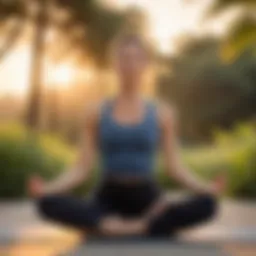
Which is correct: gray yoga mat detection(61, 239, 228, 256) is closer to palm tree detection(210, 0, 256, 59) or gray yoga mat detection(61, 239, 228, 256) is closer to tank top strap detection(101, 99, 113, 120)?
tank top strap detection(101, 99, 113, 120)

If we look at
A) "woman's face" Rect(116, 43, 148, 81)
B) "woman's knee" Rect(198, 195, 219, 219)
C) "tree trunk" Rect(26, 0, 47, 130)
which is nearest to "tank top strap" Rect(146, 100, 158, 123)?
"woman's face" Rect(116, 43, 148, 81)

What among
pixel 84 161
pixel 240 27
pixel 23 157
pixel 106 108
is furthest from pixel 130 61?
pixel 23 157

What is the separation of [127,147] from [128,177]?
14 cm

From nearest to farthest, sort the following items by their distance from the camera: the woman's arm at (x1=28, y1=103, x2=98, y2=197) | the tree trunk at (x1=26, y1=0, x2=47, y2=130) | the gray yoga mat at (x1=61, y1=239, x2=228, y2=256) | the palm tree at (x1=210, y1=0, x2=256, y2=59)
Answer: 1. the gray yoga mat at (x1=61, y1=239, x2=228, y2=256)
2. the woman's arm at (x1=28, y1=103, x2=98, y2=197)
3. the palm tree at (x1=210, y1=0, x2=256, y2=59)
4. the tree trunk at (x1=26, y1=0, x2=47, y2=130)

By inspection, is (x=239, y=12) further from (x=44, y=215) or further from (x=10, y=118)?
(x=44, y=215)

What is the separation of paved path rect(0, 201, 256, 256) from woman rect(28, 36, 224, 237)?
0.59ft

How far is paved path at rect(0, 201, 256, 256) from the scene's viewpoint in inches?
135

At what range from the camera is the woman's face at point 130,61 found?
3457mm

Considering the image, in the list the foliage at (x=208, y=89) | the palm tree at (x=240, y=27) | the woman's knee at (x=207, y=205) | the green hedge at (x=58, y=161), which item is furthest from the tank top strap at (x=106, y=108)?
the foliage at (x=208, y=89)

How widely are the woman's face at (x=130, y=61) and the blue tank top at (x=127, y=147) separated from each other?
8.3 inches

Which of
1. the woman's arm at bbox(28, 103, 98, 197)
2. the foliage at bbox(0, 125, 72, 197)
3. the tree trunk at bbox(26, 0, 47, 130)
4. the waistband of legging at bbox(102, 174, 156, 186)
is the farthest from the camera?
the tree trunk at bbox(26, 0, 47, 130)

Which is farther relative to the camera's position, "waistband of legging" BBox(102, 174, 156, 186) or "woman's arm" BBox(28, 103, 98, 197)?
"woman's arm" BBox(28, 103, 98, 197)

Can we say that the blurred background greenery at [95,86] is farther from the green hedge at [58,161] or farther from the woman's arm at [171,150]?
the woman's arm at [171,150]

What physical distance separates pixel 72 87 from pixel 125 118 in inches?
125
